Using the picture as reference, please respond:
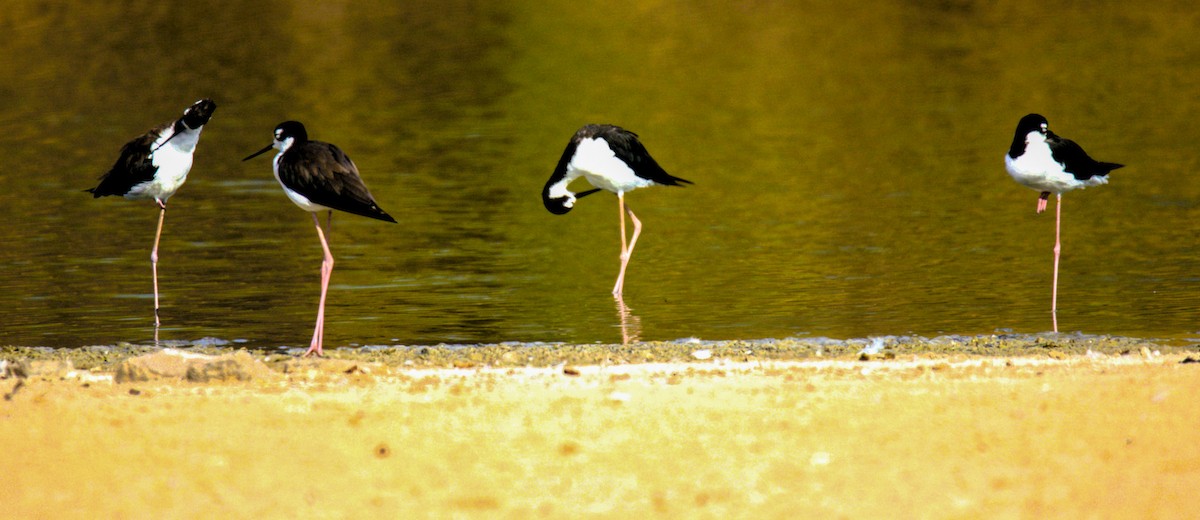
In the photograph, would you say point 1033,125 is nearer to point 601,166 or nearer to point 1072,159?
point 1072,159

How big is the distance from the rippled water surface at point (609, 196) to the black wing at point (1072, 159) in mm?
842

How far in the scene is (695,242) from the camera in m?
13.8

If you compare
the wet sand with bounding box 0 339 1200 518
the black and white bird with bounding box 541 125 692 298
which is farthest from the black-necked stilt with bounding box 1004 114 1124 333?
the wet sand with bounding box 0 339 1200 518

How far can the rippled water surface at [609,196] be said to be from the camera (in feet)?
36.1

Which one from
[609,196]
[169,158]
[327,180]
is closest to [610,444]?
[327,180]

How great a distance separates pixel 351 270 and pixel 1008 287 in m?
4.99

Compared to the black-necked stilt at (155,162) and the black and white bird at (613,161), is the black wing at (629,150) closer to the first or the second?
the black and white bird at (613,161)

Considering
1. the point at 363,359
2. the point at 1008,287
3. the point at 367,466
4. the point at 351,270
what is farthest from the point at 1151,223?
the point at 367,466

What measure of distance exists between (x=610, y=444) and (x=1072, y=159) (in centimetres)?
591

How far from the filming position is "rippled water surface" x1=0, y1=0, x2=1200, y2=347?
36.1 ft

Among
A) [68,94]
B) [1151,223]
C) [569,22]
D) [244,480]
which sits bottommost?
[244,480]

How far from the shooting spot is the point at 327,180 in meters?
9.67

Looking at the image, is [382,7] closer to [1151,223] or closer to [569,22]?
[569,22]

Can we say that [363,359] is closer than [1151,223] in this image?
Yes
